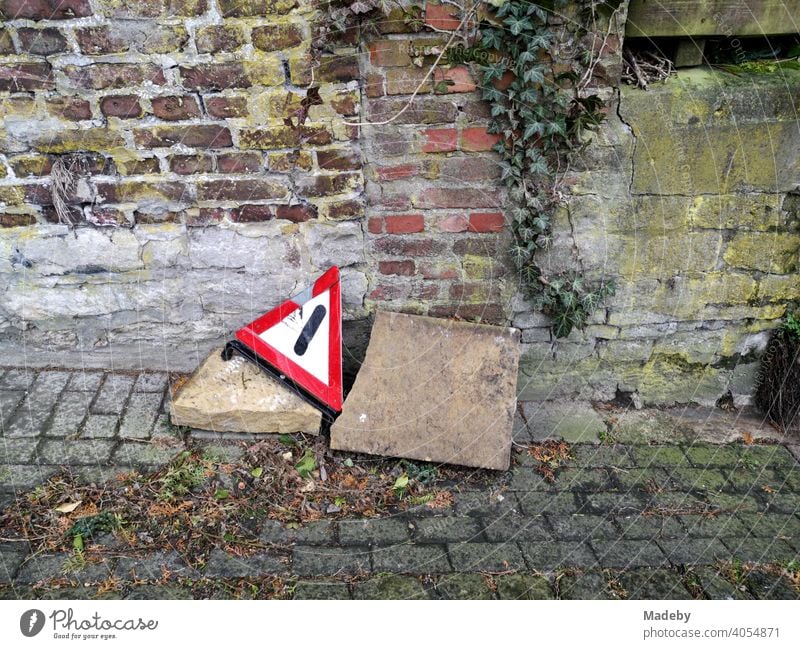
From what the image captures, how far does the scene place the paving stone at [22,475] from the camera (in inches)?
84.8

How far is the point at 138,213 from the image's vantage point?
2381mm

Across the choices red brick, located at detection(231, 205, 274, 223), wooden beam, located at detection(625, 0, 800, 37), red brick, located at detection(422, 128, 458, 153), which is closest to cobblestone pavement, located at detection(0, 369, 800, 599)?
red brick, located at detection(231, 205, 274, 223)

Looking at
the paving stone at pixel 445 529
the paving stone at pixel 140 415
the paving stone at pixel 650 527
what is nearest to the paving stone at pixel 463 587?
the paving stone at pixel 445 529

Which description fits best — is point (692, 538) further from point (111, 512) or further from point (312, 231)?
point (111, 512)

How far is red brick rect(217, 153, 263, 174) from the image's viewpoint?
7.50 feet

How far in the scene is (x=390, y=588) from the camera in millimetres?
1872

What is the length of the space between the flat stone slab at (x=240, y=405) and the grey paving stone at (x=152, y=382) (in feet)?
0.78

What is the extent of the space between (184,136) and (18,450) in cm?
137

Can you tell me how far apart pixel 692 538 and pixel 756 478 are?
525 millimetres

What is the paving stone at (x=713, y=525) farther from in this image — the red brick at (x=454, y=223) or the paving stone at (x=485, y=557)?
the red brick at (x=454, y=223)

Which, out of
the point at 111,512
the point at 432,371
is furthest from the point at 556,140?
the point at 111,512

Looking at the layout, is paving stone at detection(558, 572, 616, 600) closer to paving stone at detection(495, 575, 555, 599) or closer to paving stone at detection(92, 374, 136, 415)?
paving stone at detection(495, 575, 555, 599)

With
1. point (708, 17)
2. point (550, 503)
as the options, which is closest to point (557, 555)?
point (550, 503)

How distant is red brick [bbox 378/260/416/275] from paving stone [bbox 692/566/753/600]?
1514 millimetres
